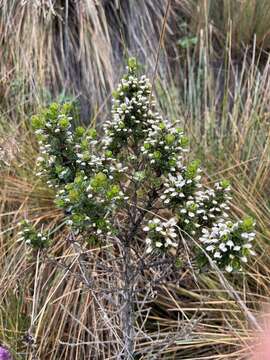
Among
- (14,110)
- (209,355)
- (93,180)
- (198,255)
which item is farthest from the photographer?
(14,110)

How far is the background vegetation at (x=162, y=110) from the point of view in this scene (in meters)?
1.43

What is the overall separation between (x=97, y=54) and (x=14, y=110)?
0.38 metres

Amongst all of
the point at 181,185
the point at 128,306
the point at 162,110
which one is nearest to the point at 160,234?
the point at 181,185

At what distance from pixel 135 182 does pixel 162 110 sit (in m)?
0.81

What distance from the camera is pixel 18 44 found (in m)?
2.02

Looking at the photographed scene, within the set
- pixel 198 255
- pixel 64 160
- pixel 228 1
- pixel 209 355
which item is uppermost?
pixel 228 1

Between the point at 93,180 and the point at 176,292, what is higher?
the point at 93,180

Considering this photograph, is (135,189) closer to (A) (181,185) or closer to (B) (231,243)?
(A) (181,185)

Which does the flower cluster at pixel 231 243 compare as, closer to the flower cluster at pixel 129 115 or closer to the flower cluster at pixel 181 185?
the flower cluster at pixel 181 185

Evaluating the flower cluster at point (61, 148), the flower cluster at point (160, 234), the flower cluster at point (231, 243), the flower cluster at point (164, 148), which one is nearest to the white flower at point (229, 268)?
the flower cluster at point (231, 243)

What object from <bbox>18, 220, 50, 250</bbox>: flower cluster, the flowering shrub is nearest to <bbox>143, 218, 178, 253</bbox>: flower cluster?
the flowering shrub

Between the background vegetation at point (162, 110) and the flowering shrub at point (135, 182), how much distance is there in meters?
0.24

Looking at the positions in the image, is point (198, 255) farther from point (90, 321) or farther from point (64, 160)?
point (90, 321)

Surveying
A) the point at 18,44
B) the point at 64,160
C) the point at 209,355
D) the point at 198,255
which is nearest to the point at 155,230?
the point at 198,255
